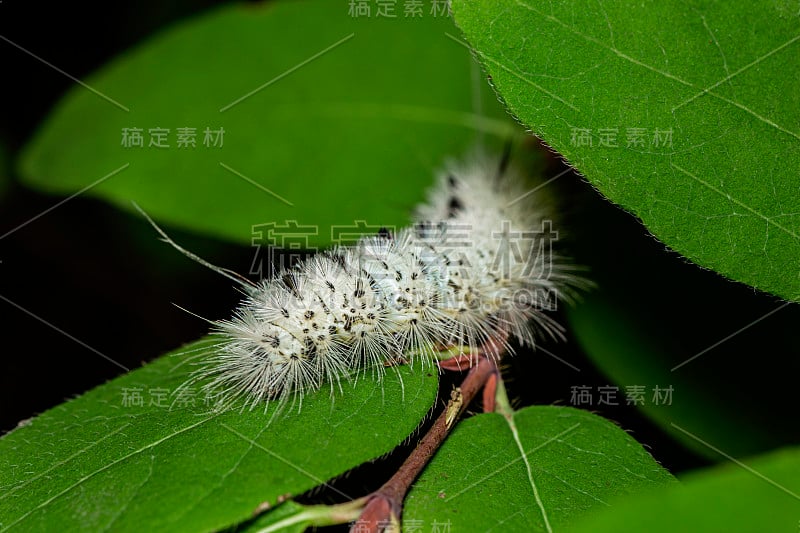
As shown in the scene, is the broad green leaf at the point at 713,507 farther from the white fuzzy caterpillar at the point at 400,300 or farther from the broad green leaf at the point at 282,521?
the white fuzzy caterpillar at the point at 400,300

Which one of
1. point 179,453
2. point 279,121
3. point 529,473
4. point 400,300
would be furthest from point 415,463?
point 279,121

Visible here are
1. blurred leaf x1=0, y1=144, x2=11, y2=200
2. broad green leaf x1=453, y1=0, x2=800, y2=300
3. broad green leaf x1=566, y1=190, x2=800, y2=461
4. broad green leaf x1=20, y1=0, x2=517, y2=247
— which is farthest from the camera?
blurred leaf x1=0, y1=144, x2=11, y2=200

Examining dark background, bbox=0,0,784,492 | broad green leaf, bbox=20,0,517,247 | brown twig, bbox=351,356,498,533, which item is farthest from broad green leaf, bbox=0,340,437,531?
dark background, bbox=0,0,784,492

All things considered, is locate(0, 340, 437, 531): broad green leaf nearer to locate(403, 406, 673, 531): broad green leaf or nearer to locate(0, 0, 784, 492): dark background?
locate(403, 406, 673, 531): broad green leaf

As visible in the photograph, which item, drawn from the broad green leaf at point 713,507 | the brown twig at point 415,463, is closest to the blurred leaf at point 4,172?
the brown twig at point 415,463

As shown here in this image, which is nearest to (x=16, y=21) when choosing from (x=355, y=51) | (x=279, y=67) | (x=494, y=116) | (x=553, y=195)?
(x=279, y=67)

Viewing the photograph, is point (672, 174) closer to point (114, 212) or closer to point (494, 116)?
point (494, 116)

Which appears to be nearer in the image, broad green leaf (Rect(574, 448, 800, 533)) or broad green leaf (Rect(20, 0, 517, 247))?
broad green leaf (Rect(574, 448, 800, 533))
